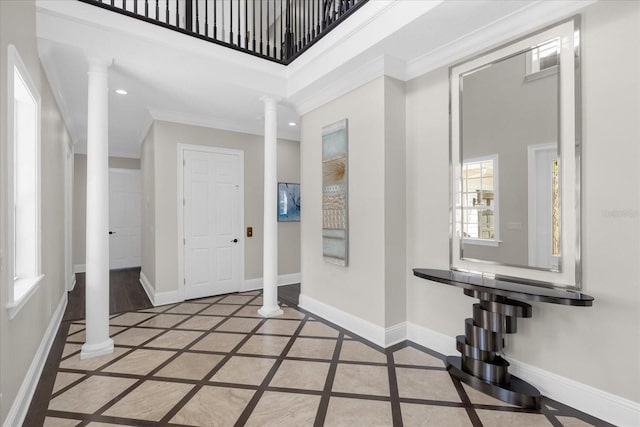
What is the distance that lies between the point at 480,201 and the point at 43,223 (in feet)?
12.7

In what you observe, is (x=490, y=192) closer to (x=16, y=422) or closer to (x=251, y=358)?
(x=251, y=358)

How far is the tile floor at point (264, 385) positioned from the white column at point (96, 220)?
0.93 feet

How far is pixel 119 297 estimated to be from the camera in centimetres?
493

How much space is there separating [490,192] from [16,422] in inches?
143

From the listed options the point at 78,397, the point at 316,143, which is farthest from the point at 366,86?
the point at 78,397

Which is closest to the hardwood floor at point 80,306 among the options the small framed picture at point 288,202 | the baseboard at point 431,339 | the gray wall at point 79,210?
the gray wall at point 79,210

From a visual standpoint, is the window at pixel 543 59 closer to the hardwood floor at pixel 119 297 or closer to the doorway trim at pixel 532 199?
the doorway trim at pixel 532 199

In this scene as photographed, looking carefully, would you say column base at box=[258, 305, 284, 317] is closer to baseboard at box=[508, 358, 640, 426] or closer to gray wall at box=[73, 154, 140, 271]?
baseboard at box=[508, 358, 640, 426]

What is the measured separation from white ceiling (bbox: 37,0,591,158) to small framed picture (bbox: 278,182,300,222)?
4.67 feet

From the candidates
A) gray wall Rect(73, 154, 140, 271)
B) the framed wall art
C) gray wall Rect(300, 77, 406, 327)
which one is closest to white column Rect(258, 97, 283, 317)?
the framed wall art

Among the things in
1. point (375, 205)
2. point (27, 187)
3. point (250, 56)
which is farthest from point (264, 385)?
point (250, 56)

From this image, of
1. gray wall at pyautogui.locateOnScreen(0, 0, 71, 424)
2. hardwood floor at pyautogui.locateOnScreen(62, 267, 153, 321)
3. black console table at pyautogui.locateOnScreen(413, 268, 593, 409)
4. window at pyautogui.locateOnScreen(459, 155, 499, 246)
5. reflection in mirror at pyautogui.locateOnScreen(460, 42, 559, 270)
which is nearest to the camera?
gray wall at pyautogui.locateOnScreen(0, 0, 71, 424)

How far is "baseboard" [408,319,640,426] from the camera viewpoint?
6.35ft

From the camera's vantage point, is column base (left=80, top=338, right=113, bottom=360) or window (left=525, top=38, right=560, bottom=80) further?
column base (left=80, top=338, right=113, bottom=360)
